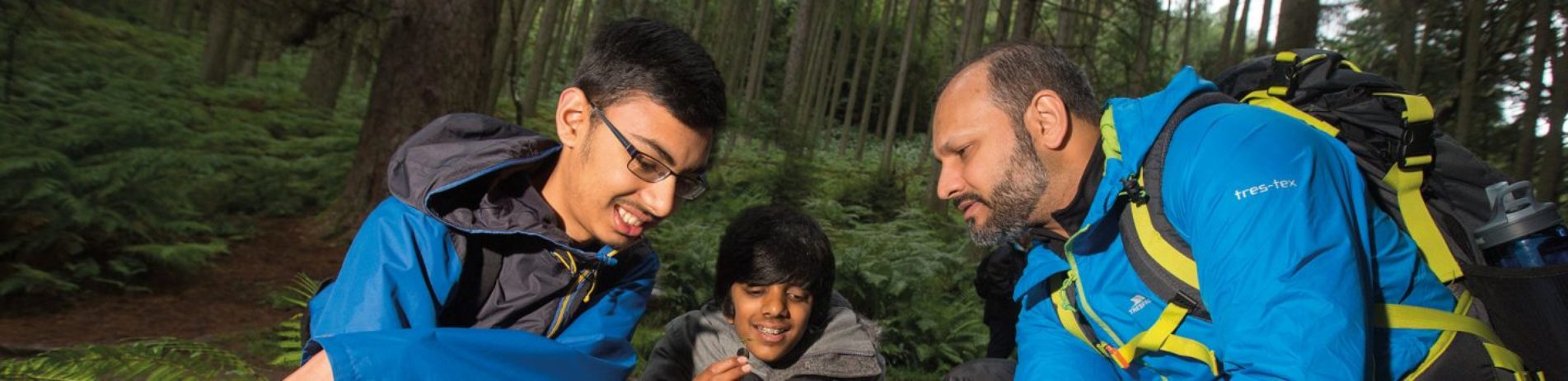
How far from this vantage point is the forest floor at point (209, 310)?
4.19 meters

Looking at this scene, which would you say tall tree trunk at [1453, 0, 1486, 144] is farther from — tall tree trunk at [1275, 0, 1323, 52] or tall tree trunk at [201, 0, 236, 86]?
tall tree trunk at [201, 0, 236, 86]

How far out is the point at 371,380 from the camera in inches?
52.7

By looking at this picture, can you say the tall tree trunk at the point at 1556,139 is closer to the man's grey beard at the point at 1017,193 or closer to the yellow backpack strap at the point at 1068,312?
the yellow backpack strap at the point at 1068,312

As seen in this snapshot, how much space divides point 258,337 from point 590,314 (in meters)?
2.83

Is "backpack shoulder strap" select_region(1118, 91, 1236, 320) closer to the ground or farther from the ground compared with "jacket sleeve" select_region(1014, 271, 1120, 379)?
farther from the ground

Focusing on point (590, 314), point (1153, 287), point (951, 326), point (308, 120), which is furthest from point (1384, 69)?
point (308, 120)

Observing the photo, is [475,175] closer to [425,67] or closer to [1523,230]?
[1523,230]

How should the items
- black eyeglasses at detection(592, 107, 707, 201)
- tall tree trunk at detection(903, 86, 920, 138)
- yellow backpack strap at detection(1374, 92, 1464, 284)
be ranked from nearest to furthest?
yellow backpack strap at detection(1374, 92, 1464, 284), black eyeglasses at detection(592, 107, 707, 201), tall tree trunk at detection(903, 86, 920, 138)

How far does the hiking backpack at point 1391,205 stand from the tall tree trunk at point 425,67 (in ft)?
17.3

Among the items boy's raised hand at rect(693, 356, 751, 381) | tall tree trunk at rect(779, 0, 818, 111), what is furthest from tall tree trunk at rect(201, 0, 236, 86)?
boy's raised hand at rect(693, 356, 751, 381)

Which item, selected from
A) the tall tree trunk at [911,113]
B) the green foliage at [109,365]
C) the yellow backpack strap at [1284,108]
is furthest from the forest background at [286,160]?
the tall tree trunk at [911,113]

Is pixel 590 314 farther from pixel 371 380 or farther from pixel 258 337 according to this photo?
pixel 258 337

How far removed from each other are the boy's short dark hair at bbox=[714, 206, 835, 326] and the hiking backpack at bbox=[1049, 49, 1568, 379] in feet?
3.88

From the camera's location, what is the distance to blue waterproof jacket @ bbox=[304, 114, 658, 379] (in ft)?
4.72
